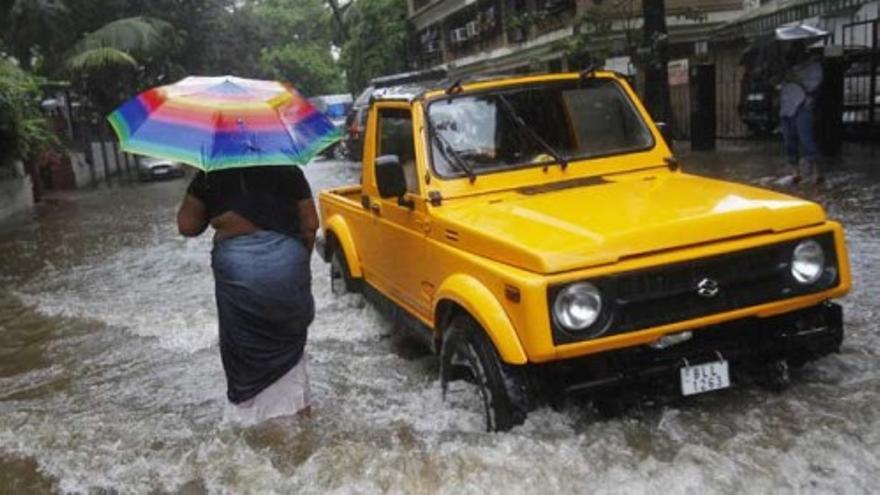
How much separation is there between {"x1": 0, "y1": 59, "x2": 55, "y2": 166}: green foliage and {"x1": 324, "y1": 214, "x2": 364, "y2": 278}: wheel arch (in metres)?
9.87

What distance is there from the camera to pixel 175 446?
189 inches

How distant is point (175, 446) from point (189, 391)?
1.12m

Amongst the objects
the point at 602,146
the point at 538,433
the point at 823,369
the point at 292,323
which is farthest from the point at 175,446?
the point at 823,369

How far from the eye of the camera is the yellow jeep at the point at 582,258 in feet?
12.5

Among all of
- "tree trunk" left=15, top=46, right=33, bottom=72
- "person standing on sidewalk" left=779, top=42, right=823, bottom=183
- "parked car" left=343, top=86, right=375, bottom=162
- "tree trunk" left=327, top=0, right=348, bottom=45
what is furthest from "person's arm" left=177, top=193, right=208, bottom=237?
"tree trunk" left=327, top=0, right=348, bottom=45

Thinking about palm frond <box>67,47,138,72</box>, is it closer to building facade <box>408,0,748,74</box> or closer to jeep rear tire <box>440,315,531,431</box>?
building facade <box>408,0,748,74</box>

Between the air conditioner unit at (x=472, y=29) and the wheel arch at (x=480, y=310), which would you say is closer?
the wheel arch at (x=480, y=310)

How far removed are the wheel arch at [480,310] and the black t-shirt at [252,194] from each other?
2.87 feet

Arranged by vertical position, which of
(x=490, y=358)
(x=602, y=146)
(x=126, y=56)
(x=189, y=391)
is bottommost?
(x=189, y=391)

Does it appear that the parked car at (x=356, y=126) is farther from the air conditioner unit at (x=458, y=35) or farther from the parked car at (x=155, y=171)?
the air conditioner unit at (x=458, y=35)

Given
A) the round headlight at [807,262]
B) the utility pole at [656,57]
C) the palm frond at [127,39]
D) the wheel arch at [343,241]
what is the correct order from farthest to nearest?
1. the palm frond at [127,39]
2. the utility pole at [656,57]
3. the wheel arch at [343,241]
4. the round headlight at [807,262]

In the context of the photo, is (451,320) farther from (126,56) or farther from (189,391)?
(126,56)

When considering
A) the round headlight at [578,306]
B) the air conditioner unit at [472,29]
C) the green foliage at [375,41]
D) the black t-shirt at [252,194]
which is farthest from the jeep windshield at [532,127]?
the green foliage at [375,41]

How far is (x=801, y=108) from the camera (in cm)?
1080
